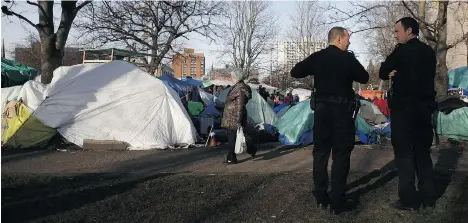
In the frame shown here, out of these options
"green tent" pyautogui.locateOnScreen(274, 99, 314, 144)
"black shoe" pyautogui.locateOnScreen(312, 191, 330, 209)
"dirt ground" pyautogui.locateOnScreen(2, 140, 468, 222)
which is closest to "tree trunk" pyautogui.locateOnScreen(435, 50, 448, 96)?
"green tent" pyautogui.locateOnScreen(274, 99, 314, 144)

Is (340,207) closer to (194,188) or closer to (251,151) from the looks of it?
(194,188)

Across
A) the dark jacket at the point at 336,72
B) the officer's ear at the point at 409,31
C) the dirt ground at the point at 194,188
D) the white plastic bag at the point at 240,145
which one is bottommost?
the dirt ground at the point at 194,188

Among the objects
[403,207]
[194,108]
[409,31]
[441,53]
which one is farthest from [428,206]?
[194,108]

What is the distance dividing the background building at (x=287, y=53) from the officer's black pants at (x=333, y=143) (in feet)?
130

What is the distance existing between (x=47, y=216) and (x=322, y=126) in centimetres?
283

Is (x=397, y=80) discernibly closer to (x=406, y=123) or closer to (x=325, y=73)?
(x=406, y=123)

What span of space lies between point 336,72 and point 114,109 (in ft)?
23.0

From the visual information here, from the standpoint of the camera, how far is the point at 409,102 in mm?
4965

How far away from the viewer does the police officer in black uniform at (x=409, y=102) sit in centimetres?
494

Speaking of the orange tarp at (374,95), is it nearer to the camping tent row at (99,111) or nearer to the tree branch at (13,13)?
the camping tent row at (99,111)

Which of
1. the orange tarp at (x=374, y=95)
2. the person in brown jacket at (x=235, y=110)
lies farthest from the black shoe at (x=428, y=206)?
the orange tarp at (x=374, y=95)

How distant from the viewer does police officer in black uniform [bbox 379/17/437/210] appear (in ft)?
16.2

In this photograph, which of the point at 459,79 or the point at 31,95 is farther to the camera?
the point at 459,79

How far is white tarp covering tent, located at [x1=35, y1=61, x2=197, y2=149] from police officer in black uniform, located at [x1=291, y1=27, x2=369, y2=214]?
5910 millimetres
